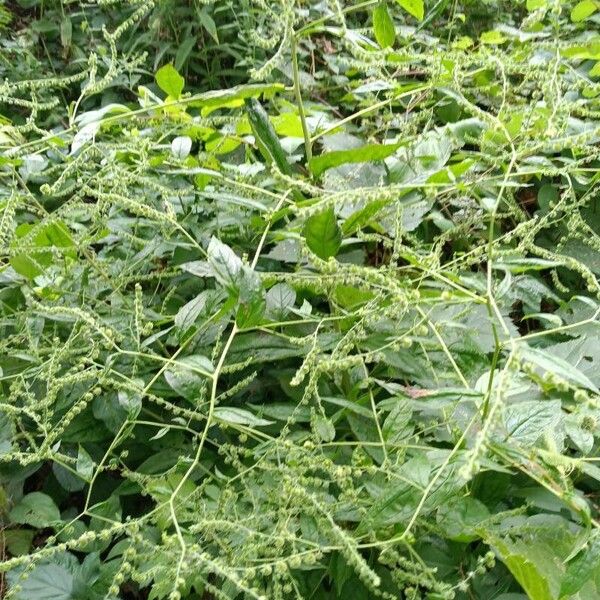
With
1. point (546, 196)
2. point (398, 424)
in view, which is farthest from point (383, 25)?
point (398, 424)

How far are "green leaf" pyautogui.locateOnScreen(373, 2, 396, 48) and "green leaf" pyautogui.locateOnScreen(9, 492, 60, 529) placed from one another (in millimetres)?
834

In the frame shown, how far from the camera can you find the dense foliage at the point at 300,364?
2.24 feet

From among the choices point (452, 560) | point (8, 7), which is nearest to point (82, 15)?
point (8, 7)

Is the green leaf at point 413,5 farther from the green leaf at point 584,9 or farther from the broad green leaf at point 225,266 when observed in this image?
the green leaf at point 584,9

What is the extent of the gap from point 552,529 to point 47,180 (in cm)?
121

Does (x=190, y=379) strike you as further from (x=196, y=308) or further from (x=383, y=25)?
(x=383, y=25)

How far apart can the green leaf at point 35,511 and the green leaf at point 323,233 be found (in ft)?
1.71

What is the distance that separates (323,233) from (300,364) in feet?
0.81

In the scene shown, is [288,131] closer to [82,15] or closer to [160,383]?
[160,383]

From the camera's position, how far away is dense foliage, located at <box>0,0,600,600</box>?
682 millimetres

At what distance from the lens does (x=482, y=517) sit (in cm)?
71

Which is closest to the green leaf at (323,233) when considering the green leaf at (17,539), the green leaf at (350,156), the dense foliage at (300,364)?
the dense foliage at (300,364)

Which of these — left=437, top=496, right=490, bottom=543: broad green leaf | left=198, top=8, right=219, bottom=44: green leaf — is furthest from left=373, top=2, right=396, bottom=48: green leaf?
left=198, top=8, right=219, bottom=44: green leaf

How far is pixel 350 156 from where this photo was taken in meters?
0.86
